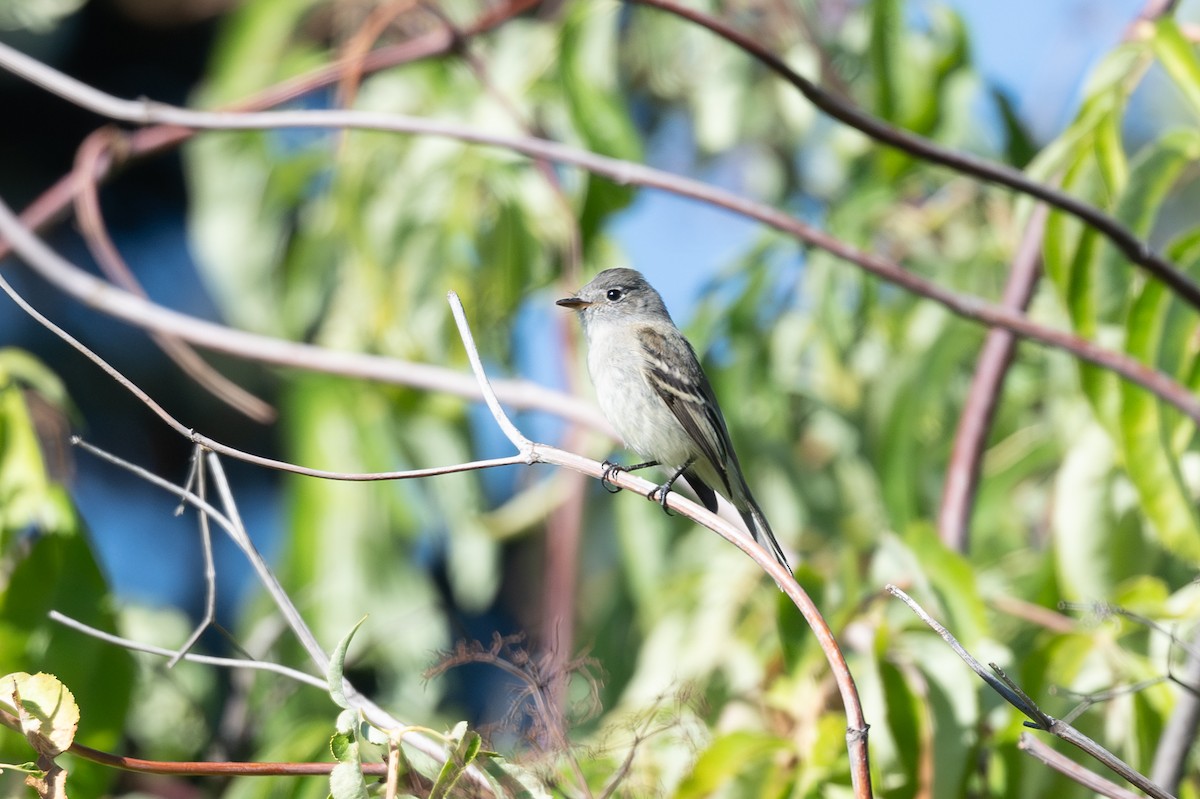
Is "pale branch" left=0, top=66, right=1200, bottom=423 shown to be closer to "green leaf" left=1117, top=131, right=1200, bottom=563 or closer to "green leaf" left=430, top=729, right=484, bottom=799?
"green leaf" left=1117, top=131, right=1200, bottom=563

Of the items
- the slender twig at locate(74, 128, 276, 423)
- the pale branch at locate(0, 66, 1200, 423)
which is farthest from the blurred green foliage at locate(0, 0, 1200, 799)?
the slender twig at locate(74, 128, 276, 423)

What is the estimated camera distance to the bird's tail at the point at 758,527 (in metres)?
2.56

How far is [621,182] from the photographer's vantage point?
2.68 metres

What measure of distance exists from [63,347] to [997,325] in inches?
182

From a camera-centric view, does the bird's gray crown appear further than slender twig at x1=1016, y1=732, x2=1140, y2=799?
Yes

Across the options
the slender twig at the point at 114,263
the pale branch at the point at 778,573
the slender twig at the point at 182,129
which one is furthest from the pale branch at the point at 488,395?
the slender twig at the point at 182,129

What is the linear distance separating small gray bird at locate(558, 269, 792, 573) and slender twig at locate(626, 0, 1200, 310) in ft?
3.21

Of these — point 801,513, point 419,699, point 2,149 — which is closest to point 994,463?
point 801,513

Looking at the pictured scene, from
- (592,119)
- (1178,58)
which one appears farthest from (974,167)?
(592,119)

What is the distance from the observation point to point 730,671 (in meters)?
3.14

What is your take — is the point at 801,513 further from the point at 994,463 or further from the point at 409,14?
the point at 409,14

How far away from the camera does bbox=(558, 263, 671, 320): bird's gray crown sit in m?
3.41

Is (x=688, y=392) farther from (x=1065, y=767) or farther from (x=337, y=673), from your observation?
(x=337, y=673)

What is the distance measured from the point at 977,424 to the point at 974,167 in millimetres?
782
